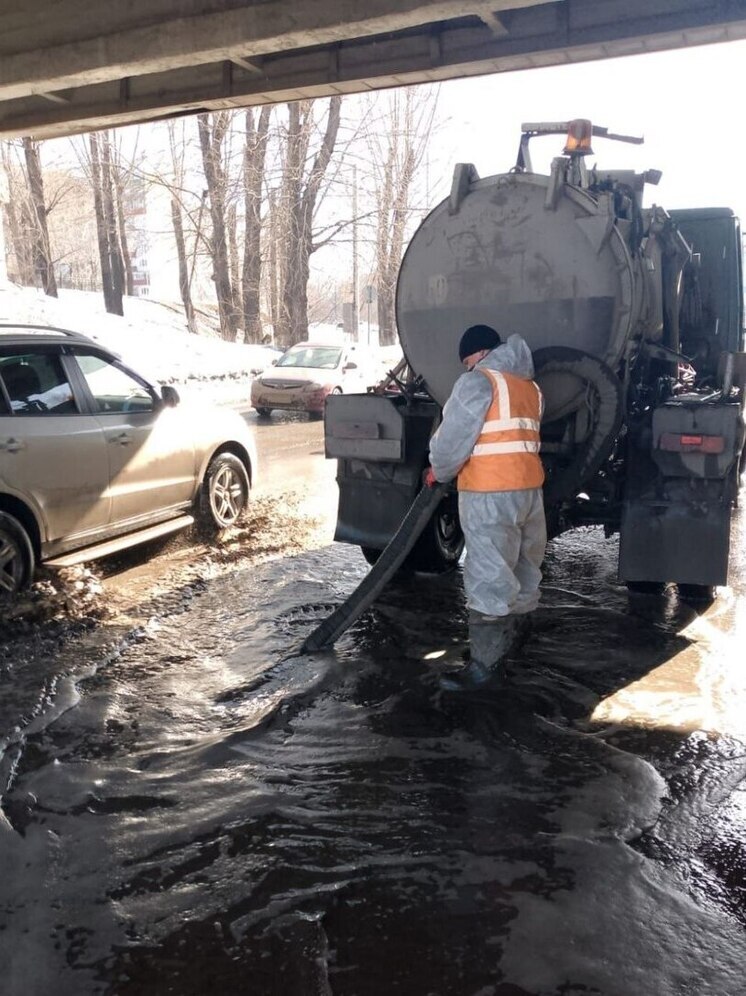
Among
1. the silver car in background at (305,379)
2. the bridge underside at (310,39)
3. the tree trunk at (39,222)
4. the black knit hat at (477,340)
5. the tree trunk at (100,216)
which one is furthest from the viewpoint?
the tree trunk at (100,216)

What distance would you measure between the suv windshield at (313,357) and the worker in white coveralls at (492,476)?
13.4 meters

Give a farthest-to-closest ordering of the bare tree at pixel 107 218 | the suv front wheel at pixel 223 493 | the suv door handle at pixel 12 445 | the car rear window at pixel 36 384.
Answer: the bare tree at pixel 107 218 → the suv front wheel at pixel 223 493 → the car rear window at pixel 36 384 → the suv door handle at pixel 12 445

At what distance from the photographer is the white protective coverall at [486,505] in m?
4.59

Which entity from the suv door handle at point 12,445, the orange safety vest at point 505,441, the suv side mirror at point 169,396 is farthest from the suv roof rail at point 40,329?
the orange safety vest at point 505,441

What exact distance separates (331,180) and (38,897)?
28.3 meters

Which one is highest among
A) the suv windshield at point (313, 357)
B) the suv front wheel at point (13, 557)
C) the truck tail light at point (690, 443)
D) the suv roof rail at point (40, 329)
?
the suv roof rail at point (40, 329)

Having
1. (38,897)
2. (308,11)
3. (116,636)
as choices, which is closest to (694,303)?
(308,11)

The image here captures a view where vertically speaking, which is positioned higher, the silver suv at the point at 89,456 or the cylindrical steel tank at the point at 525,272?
the cylindrical steel tank at the point at 525,272

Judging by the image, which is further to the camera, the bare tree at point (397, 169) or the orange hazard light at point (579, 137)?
the bare tree at point (397, 169)

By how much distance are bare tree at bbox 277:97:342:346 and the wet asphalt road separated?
24.3 m

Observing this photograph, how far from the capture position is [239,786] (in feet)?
12.2

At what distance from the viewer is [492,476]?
15.1ft

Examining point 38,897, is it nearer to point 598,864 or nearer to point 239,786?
point 239,786

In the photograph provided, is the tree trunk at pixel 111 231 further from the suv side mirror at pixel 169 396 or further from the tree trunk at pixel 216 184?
the suv side mirror at pixel 169 396
